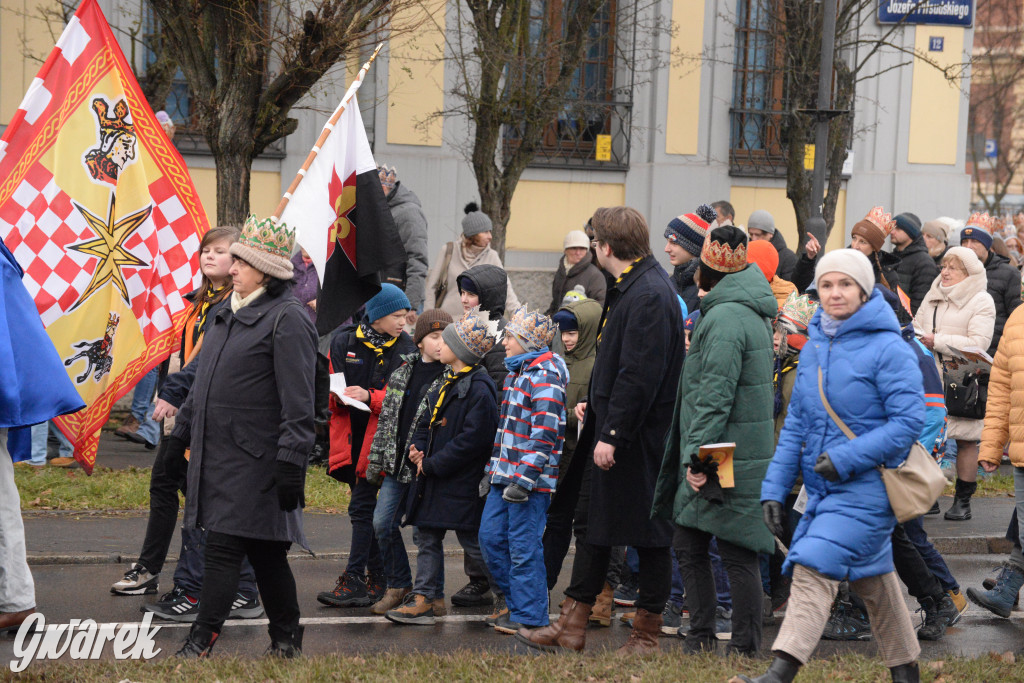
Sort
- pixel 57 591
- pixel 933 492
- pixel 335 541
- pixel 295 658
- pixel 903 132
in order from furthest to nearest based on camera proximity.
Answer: pixel 903 132 → pixel 335 541 → pixel 57 591 → pixel 295 658 → pixel 933 492

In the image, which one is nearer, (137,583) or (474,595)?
(137,583)

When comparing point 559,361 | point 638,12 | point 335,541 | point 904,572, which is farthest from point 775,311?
point 638,12

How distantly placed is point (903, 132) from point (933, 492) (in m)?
13.6

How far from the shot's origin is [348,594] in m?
7.17

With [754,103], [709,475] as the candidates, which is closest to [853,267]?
[709,475]

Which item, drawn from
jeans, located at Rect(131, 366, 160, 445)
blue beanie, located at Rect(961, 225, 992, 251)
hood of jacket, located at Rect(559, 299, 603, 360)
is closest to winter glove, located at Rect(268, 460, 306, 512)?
hood of jacket, located at Rect(559, 299, 603, 360)

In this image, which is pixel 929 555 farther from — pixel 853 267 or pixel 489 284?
pixel 489 284

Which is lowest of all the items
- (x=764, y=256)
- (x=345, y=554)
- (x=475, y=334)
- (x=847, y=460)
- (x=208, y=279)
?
(x=345, y=554)

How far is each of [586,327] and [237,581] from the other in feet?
9.65

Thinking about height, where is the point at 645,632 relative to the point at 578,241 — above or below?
below

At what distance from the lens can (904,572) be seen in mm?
6625

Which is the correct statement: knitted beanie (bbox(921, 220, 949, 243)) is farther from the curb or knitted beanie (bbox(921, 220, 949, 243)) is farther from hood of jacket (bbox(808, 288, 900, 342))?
hood of jacket (bbox(808, 288, 900, 342))

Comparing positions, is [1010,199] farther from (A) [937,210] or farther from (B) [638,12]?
(B) [638,12]

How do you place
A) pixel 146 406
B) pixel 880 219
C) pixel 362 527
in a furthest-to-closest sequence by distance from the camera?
pixel 146 406 → pixel 880 219 → pixel 362 527
